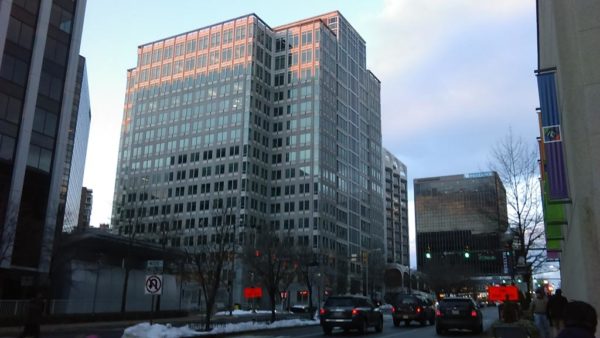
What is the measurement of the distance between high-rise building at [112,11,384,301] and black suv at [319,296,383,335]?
82093 millimetres

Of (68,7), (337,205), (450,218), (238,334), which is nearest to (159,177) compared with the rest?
(337,205)

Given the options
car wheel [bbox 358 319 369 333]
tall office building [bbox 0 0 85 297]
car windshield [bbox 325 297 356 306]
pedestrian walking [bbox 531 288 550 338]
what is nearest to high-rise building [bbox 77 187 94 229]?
tall office building [bbox 0 0 85 297]

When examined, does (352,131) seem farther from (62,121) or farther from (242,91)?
(62,121)

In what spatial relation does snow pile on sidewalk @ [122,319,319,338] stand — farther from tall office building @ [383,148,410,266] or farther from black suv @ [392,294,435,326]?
tall office building @ [383,148,410,266]

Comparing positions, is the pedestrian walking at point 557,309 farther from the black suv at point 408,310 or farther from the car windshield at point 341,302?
the black suv at point 408,310

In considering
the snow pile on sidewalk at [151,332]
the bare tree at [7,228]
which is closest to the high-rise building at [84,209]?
the bare tree at [7,228]

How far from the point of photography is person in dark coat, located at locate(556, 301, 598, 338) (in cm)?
436

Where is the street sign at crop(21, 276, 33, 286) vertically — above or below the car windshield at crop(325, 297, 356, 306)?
above

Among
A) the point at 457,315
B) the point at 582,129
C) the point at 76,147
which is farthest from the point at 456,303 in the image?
the point at 76,147

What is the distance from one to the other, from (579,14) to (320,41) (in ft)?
390

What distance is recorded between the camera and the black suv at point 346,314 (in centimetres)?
2341

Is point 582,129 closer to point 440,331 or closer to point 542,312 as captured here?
point 542,312

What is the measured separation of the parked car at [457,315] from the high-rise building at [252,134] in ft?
268

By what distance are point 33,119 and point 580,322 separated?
4612 cm
